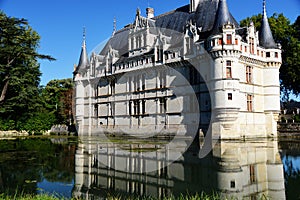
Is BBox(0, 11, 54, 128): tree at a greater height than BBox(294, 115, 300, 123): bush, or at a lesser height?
greater

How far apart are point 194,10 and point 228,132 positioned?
1525 centimetres

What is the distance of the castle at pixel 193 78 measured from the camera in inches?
1105

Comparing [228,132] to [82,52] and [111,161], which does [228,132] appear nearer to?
[111,161]

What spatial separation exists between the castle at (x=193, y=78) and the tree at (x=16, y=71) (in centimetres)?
1609

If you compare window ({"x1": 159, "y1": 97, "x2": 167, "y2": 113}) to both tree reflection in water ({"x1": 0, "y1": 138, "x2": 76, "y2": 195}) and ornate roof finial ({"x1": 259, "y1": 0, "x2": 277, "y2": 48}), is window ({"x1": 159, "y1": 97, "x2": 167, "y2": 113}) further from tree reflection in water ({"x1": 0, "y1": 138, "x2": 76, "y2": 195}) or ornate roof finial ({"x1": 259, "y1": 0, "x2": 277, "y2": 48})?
tree reflection in water ({"x1": 0, "y1": 138, "x2": 76, "y2": 195})

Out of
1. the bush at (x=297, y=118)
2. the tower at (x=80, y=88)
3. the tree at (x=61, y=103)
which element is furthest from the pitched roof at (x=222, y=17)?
the tree at (x=61, y=103)

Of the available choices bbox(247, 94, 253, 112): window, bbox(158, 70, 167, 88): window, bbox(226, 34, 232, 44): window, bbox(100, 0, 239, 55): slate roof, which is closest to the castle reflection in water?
bbox(226, 34, 232, 44): window

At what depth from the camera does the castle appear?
28.1m

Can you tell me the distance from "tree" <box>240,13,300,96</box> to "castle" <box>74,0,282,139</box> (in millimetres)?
5791

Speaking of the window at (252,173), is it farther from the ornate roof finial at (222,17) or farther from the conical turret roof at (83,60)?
the conical turret roof at (83,60)

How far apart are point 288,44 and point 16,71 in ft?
105

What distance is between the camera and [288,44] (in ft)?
126

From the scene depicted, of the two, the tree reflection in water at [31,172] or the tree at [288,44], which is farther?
the tree at [288,44]

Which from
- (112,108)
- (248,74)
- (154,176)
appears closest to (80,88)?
(112,108)
